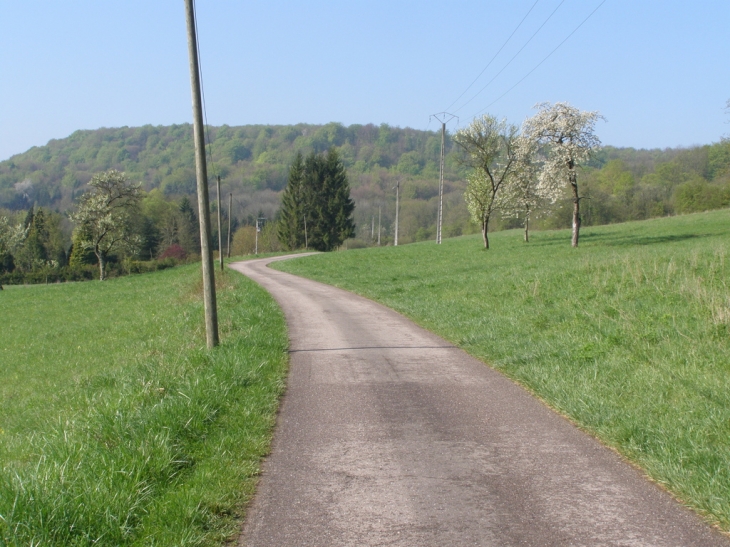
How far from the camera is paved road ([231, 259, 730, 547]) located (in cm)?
410

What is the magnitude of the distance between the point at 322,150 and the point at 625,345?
113792mm

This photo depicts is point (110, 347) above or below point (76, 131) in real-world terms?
below

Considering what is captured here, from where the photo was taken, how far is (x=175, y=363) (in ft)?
33.4

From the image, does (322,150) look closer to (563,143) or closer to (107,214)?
(107,214)

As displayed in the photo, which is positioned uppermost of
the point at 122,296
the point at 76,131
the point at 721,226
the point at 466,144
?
the point at 76,131

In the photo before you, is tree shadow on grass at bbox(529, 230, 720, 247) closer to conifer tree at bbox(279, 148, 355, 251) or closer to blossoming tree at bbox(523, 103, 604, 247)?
blossoming tree at bbox(523, 103, 604, 247)

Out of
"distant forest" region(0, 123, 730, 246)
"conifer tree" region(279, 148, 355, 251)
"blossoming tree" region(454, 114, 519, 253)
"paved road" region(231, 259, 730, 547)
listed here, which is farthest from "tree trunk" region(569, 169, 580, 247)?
"distant forest" region(0, 123, 730, 246)

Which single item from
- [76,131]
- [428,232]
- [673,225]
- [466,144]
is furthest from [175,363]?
[76,131]

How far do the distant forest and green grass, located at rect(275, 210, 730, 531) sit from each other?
63.6 metres

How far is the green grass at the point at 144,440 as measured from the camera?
13.3ft

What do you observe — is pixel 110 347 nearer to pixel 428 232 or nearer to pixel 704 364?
pixel 704 364

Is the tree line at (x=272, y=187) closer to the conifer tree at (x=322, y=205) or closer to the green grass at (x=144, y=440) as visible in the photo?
the conifer tree at (x=322, y=205)

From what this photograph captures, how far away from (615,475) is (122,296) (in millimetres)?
32375

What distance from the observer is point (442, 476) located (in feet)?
16.8
